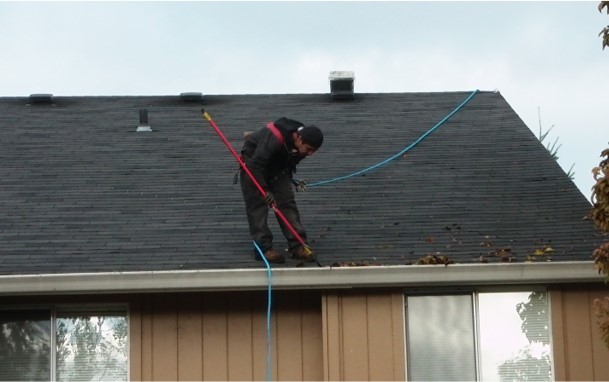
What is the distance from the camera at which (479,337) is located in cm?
1012

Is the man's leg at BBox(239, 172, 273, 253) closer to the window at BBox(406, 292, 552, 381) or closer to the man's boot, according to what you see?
the man's boot

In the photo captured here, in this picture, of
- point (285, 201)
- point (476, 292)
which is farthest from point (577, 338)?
point (285, 201)

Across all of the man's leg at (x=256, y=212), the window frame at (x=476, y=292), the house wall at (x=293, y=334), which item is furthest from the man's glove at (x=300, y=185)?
the window frame at (x=476, y=292)

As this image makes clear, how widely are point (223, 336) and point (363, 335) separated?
1197mm

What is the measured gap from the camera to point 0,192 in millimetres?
11914

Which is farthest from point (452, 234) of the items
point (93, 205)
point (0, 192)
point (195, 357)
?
point (0, 192)

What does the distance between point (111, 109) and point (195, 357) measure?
538 cm

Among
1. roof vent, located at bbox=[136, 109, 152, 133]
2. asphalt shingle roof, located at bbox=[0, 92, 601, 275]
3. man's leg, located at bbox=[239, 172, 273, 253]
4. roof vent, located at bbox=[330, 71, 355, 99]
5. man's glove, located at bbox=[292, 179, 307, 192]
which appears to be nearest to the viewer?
man's leg, located at bbox=[239, 172, 273, 253]

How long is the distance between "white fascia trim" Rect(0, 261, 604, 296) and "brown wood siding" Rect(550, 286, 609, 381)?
255mm

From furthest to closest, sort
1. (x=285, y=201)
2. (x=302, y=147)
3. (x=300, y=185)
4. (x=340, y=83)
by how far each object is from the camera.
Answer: (x=340, y=83) → (x=300, y=185) → (x=285, y=201) → (x=302, y=147)

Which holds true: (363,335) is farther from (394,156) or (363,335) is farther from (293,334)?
(394,156)

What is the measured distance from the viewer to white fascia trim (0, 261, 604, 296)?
9.89 meters

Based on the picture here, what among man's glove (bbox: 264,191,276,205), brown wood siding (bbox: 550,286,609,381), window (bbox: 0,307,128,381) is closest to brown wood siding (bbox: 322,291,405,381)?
man's glove (bbox: 264,191,276,205)

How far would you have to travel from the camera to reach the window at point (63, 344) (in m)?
10.2
